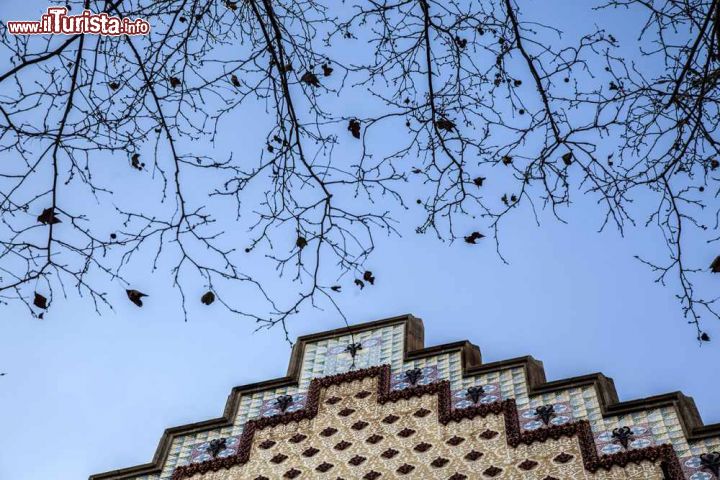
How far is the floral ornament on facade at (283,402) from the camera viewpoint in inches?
438

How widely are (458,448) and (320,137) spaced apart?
416cm

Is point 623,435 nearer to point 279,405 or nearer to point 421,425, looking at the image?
point 421,425

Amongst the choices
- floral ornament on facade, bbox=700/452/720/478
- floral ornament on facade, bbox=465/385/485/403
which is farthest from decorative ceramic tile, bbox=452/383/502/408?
floral ornament on facade, bbox=700/452/720/478

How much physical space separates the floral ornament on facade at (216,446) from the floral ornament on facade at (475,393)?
261 cm

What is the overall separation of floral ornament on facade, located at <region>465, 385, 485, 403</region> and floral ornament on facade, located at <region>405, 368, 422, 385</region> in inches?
24.5

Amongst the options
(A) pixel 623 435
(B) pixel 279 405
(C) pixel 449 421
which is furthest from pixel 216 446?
(A) pixel 623 435

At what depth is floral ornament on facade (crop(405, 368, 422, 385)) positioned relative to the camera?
35.7ft

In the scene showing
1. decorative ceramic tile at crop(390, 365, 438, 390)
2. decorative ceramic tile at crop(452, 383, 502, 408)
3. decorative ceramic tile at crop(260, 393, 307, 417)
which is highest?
decorative ceramic tile at crop(390, 365, 438, 390)

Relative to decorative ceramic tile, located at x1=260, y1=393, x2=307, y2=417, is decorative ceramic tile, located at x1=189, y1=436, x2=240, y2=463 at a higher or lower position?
lower

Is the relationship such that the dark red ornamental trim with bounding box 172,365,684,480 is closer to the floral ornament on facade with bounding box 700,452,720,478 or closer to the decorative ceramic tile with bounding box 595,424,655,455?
the decorative ceramic tile with bounding box 595,424,655,455

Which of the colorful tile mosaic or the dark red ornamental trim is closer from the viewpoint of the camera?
the colorful tile mosaic

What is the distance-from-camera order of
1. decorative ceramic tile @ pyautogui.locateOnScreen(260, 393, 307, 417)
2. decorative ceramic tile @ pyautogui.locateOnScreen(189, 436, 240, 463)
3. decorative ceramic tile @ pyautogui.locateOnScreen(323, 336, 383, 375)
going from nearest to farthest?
decorative ceramic tile @ pyautogui.locateOnScreen(189, 436, 240, 463), decorative ceramic tile @ pyautogui.locateOnScreen(260, 393, 307, 417), decorative ceramic tile @ pyautogui.locateOnScreen(323, 336, 383, 375)

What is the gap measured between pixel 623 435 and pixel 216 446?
13.8 feet

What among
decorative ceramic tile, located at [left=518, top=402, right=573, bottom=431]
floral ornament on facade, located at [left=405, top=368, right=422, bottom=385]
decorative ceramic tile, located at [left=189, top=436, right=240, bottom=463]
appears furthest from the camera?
floral ornament on facade, located at [left=405, top=368, right=422, bottom=385]
